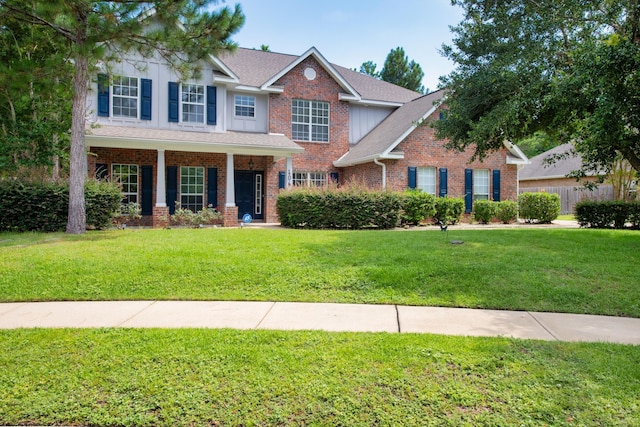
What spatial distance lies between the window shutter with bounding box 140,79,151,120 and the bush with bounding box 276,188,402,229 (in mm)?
6749

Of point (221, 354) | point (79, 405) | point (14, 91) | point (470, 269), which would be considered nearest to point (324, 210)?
point (470, 269)

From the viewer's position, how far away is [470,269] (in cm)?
726

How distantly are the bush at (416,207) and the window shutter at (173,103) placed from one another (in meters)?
9.51

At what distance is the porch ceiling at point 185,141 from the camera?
15.1 meters

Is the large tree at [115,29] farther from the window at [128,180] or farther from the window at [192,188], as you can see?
the window at [192,188]

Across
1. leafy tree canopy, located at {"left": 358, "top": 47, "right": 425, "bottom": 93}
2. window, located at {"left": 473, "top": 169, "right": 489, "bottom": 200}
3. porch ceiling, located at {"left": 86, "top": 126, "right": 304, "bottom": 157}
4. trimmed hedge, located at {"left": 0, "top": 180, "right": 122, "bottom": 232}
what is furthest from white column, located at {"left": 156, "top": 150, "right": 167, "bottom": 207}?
leafy tree canopy, located at {"left": 358, "top": 47, "right": 425, "bottom": 93}

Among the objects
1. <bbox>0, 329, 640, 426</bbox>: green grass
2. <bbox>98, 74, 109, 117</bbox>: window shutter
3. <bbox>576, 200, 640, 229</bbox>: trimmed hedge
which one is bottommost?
<bbox>0, 329, 640, 426</bbox>: green grass

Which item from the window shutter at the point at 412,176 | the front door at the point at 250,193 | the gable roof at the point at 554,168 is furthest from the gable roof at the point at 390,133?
the gable roof at the point at 554,168

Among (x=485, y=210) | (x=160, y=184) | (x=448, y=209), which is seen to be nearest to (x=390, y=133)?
(x=448, y=209)

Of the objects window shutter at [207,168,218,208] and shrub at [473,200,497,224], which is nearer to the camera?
window shutter at [207,168,218,208]

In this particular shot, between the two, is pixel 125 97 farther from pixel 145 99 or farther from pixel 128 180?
pixel 128 180

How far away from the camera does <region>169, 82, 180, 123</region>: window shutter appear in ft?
56.6

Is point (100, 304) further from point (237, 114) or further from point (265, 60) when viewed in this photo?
point (265, 60)

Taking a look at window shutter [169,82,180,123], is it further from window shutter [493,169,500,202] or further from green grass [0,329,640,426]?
window shutter [493,169,500,202]
